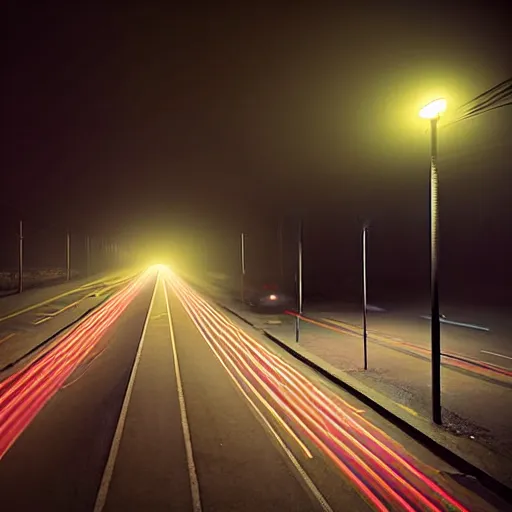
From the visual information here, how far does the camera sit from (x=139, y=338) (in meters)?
18.4

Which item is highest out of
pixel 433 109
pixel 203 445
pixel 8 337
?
pixel 433 109

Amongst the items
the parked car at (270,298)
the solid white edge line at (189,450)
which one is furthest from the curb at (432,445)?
the parked car at (270,298)

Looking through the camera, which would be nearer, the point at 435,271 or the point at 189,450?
the point at 189,450

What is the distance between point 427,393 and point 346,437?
135 inches

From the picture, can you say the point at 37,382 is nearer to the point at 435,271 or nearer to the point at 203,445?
the point at 203,445

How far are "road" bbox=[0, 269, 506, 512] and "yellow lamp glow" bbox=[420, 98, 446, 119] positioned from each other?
605 cm

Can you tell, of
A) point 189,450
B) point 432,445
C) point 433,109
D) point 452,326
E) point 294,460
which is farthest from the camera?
point 452,326

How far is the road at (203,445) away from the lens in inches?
234

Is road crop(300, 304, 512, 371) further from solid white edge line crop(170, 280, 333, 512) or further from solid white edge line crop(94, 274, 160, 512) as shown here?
solid white edge line crop(94, 274, 160, 512)

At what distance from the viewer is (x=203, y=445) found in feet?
25.2

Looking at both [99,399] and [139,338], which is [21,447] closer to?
[99,399]

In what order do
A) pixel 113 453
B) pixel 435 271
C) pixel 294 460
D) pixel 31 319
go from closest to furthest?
pixel 294 460
pixel 113 453
pixel 435 271
pixel 31 319

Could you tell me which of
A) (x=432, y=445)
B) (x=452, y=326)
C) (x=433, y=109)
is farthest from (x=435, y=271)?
(x=452, y=326)

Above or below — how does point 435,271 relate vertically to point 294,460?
above
